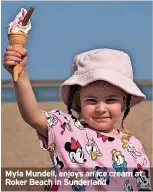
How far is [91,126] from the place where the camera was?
82.2 inches

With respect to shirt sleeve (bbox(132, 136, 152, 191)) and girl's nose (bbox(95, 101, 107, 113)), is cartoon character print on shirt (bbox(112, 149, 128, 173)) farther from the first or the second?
girl's nose (bbox(95, 101, 107, 113))

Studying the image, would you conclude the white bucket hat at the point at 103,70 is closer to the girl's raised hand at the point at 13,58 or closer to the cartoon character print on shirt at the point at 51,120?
the cartoon character print on shirt at the point at 51,120

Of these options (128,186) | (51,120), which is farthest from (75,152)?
(128,186)

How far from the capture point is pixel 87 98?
6.80 ft

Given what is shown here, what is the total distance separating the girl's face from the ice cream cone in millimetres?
401

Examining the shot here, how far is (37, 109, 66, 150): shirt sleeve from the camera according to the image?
1.96 meters

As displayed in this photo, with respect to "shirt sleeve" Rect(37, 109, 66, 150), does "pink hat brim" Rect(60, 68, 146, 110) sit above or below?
above

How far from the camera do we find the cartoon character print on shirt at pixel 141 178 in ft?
6.70

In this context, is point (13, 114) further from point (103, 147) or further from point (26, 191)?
point (103, 147)

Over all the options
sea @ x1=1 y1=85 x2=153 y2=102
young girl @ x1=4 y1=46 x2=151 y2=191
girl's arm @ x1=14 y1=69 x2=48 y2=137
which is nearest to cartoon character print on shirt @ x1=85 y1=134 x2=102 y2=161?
young girl @ x1=4 y1=46 x2=151 y2=191

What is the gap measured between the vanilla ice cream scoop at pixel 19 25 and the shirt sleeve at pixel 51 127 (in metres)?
0.37

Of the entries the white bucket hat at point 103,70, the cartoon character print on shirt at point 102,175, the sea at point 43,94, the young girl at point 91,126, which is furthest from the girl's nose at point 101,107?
the sea at point 43,94

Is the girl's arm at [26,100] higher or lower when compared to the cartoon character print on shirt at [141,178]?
higher

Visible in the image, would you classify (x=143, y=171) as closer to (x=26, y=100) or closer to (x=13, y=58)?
(x=26, y=100)
